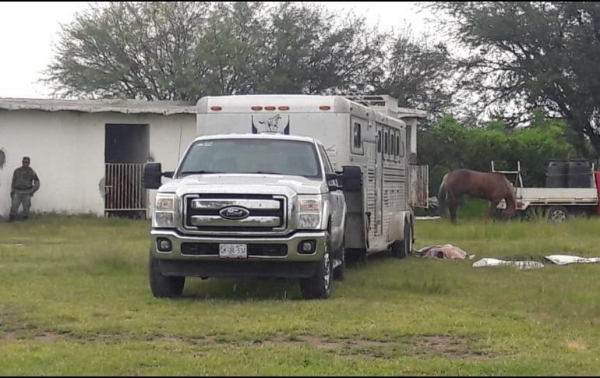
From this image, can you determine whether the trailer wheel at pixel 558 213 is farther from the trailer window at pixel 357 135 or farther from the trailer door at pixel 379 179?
the trailer window at pixel 357 135

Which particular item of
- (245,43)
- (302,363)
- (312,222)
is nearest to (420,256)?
(312,222)

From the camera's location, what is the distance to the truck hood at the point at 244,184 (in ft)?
38.3

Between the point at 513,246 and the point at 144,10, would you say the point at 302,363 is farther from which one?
the point at 144,10

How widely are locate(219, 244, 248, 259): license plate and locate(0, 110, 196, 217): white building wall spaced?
55.4 feet

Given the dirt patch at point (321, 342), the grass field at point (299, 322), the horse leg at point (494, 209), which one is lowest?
the dirt patch at point (321, 342)

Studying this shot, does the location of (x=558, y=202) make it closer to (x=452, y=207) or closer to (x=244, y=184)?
(x=452, y=207)

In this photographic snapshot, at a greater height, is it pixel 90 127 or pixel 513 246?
pixel 90 127

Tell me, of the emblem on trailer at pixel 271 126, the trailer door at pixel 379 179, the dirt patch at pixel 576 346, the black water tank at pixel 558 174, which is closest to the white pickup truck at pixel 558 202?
the black water tank at pixel 558 174

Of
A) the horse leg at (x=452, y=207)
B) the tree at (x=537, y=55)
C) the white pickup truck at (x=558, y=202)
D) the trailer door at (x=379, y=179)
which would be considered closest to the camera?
the trailer door at (x=379, y=179)

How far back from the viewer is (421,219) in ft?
99.2

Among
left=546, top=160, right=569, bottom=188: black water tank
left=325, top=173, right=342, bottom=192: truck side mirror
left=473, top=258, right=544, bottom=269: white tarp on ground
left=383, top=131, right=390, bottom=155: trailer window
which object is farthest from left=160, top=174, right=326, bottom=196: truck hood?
left=546, top=160, right=569, bottom=188: black water tank

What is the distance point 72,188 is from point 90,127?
5.42ft

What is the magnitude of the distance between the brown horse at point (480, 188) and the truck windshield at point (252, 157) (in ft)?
50.7

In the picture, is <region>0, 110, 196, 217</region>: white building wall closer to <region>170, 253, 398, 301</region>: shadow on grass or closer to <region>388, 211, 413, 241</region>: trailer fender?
<region>388, 211, 413, 241</region>: trailer fender
